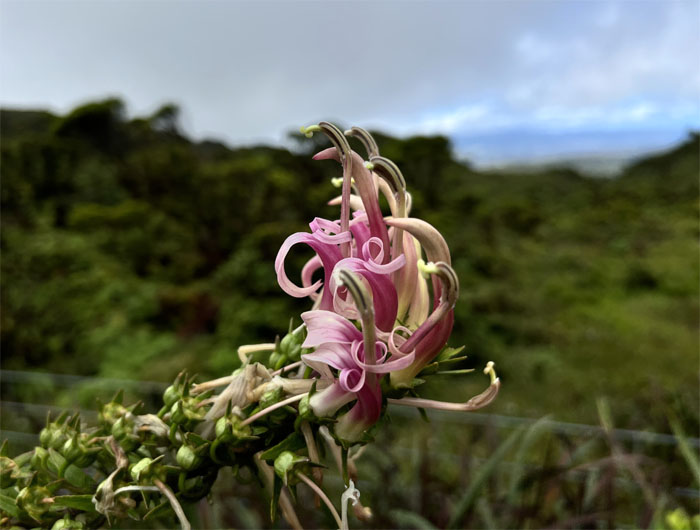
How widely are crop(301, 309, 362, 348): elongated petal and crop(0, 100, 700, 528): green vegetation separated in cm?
129

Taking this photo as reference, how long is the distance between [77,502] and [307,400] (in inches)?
5.3

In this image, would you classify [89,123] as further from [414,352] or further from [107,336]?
[414,352]

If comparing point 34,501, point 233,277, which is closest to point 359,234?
point 34,501

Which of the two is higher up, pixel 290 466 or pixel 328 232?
pixel 328 232

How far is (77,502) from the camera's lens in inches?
10.9

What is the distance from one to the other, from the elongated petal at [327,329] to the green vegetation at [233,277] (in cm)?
129

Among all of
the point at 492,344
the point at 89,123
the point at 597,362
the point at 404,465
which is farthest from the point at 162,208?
the point at 597,362

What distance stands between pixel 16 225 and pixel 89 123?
0.92 metres

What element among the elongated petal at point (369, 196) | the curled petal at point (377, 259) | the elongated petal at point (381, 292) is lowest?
the elongated petal at point (381, 292)

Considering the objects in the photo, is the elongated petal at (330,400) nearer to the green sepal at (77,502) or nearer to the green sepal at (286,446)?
the green sepal at (286,446)

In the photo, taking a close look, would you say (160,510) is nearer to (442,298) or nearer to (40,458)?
(40,458)

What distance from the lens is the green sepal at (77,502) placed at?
0.27 m

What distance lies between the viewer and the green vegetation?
2.30 meters

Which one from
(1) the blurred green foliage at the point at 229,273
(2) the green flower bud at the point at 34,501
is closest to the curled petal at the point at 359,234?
(2) the green flower bud at the point at 34,501
